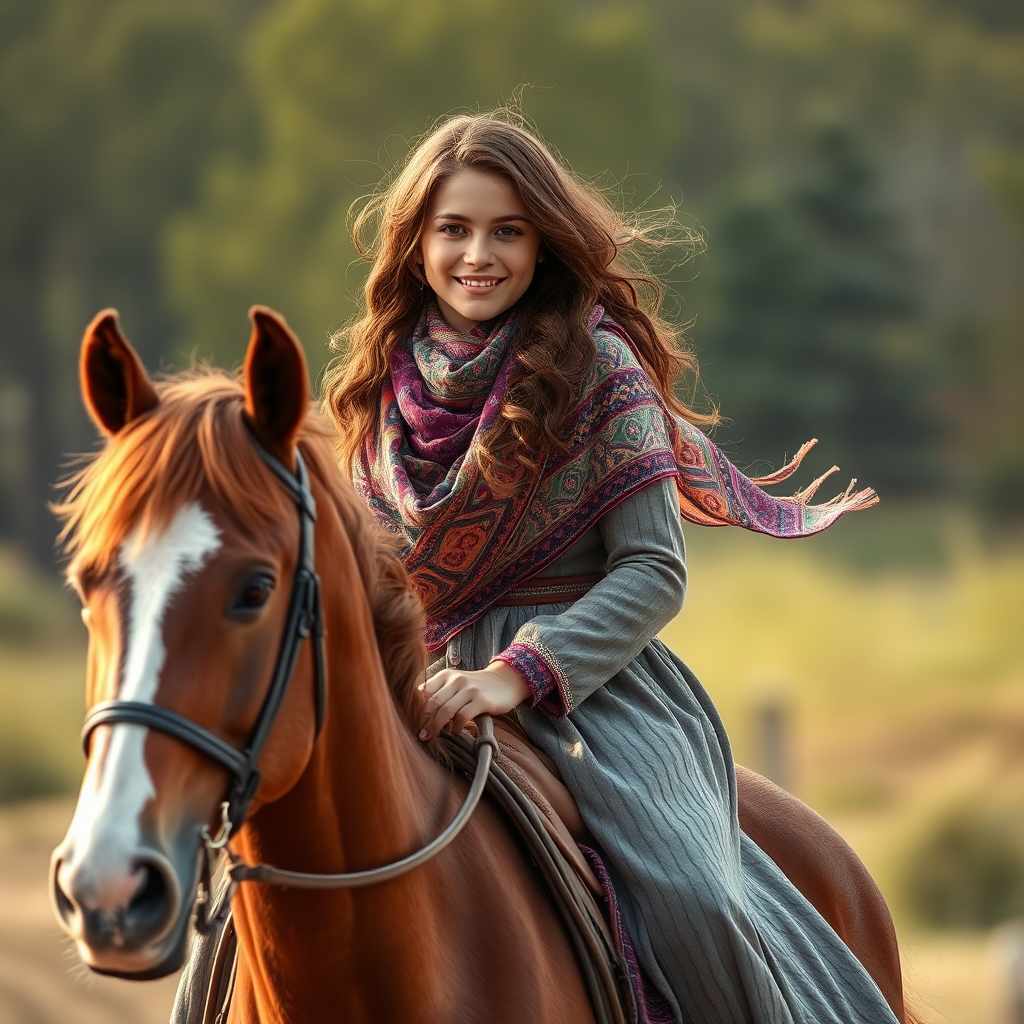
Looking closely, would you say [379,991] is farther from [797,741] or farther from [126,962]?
[797,741]

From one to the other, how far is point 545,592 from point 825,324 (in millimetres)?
24749

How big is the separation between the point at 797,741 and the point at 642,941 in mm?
17631

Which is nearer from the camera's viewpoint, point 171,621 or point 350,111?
point 171,621

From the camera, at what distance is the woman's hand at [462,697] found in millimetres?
2475

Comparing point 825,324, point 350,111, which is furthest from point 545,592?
point 825,324

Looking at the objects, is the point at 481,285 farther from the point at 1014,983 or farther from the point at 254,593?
the point at 1014,983

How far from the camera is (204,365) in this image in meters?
2.36

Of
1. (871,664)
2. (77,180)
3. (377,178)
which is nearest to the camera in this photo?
(871,664)

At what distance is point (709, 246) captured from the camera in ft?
81.4

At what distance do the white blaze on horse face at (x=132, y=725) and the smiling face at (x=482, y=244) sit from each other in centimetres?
118

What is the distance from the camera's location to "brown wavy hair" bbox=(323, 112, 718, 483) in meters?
2.83

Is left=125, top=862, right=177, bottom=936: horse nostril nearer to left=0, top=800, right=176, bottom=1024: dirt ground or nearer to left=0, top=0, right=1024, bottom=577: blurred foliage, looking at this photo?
left=0, top=800, right=176, bottom=1024: dirt ground

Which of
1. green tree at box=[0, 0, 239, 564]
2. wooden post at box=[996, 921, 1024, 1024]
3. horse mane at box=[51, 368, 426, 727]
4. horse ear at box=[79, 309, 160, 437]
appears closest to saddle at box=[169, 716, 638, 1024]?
horse mane at box=[51, 368, 426, 727]

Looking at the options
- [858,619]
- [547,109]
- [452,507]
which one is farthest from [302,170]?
[452,507]
